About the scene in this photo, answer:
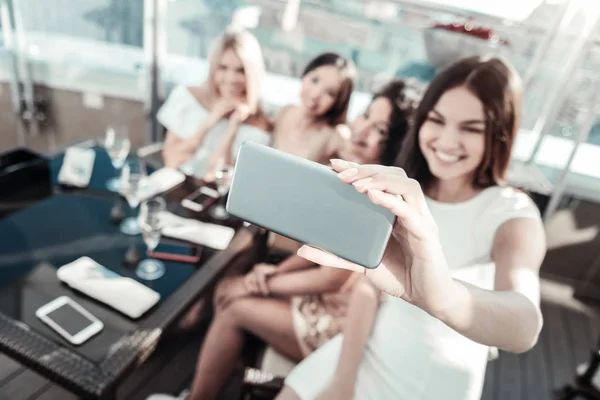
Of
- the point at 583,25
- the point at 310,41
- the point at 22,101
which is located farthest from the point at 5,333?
the point at 583,25

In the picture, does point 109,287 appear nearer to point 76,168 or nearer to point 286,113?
point 76,168

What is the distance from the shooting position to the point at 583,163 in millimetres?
2750

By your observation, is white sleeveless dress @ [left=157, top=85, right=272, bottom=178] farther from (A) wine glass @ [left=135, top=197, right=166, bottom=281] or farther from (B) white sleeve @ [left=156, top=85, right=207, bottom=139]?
(A) wine glass @ [left=135, top=197, right=166, bottom=281]

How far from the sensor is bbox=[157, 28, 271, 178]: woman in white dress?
7.18ft

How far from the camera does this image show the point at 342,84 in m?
1.98

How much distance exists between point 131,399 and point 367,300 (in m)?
1.06

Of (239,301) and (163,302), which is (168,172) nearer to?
(239,301)

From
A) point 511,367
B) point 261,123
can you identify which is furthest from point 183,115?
point 511,367

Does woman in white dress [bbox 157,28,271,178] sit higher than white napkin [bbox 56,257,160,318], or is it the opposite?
woman in white dress [bbox 157,28,271,178]

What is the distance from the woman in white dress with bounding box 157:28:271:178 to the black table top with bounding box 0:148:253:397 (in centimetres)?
68

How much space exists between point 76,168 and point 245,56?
0.99 metres

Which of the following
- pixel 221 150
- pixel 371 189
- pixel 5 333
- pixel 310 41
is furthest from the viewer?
pixel 310 41

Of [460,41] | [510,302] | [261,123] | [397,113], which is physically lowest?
[261,123]

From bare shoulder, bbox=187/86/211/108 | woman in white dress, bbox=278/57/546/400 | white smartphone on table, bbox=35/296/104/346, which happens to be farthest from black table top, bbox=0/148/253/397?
bare shoulder, bbox=187/86/211/108
